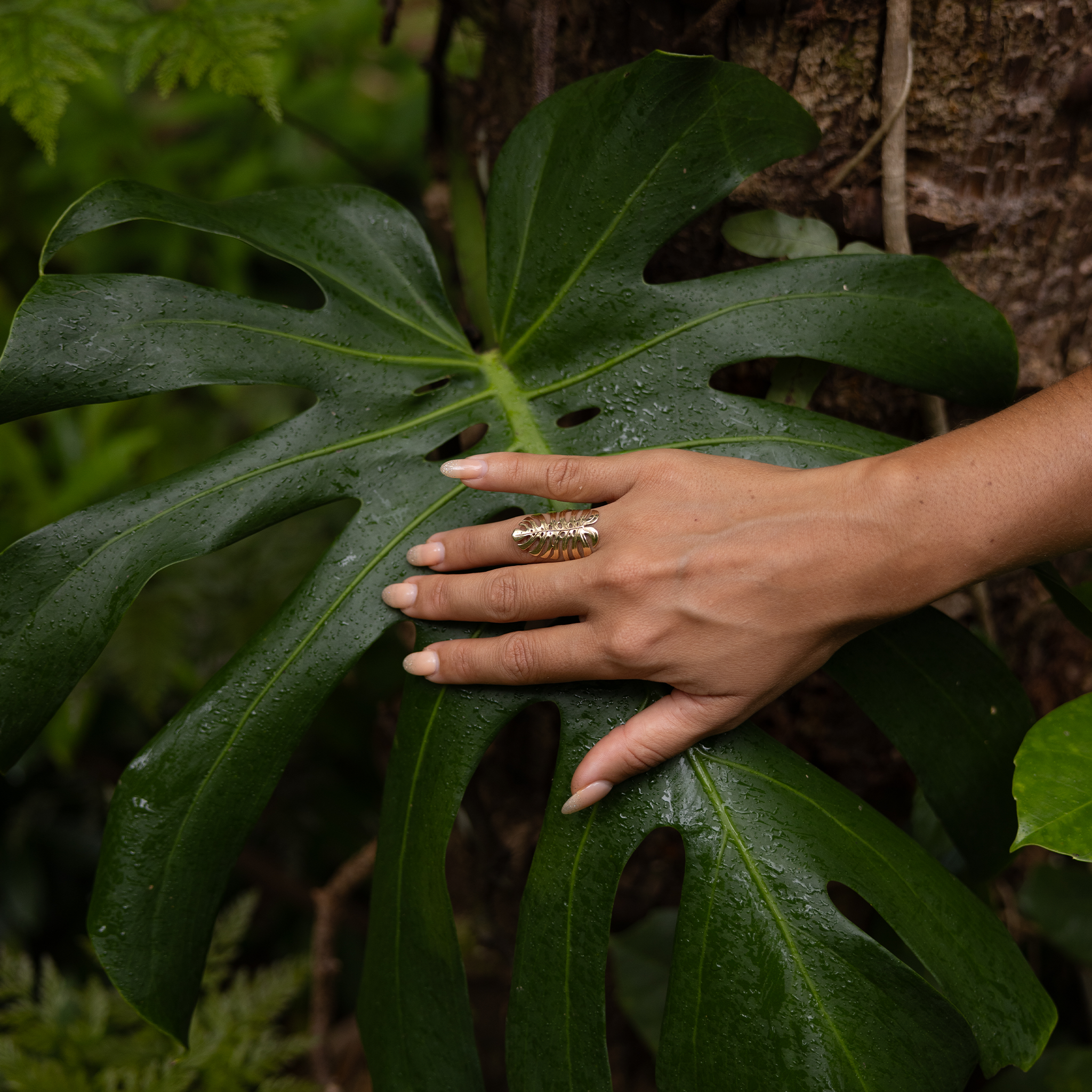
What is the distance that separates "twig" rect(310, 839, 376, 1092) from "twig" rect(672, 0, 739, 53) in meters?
1.29

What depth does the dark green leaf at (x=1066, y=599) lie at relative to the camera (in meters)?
0.81

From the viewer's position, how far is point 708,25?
0.96 m

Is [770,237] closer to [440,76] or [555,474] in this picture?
[555,474]

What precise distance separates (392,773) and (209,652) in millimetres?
961

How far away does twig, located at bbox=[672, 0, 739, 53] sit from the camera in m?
0.94

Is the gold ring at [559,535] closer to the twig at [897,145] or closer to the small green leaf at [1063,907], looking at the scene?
the twig at [897,145]

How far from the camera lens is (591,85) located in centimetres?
89

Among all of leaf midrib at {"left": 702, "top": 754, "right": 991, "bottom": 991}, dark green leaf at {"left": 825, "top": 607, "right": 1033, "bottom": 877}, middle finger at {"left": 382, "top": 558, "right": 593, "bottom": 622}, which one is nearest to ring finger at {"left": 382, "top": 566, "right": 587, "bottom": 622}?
middle finger at {"left": 382, "top": 558, "right": 593, "bottom": 622}

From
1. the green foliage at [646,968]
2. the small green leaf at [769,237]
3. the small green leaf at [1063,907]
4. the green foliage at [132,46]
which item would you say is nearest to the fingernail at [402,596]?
the small green leaf at [769,237]

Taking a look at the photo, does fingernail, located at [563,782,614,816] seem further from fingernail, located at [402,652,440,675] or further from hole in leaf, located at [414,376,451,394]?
hole in leaf, located at [414,376,451,394]

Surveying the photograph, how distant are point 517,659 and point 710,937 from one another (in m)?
0.32

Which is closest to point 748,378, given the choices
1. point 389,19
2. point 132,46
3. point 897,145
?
point 897,145

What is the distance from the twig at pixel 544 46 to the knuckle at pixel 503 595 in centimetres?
65

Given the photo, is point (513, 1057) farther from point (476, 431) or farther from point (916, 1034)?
point (476, 431)
